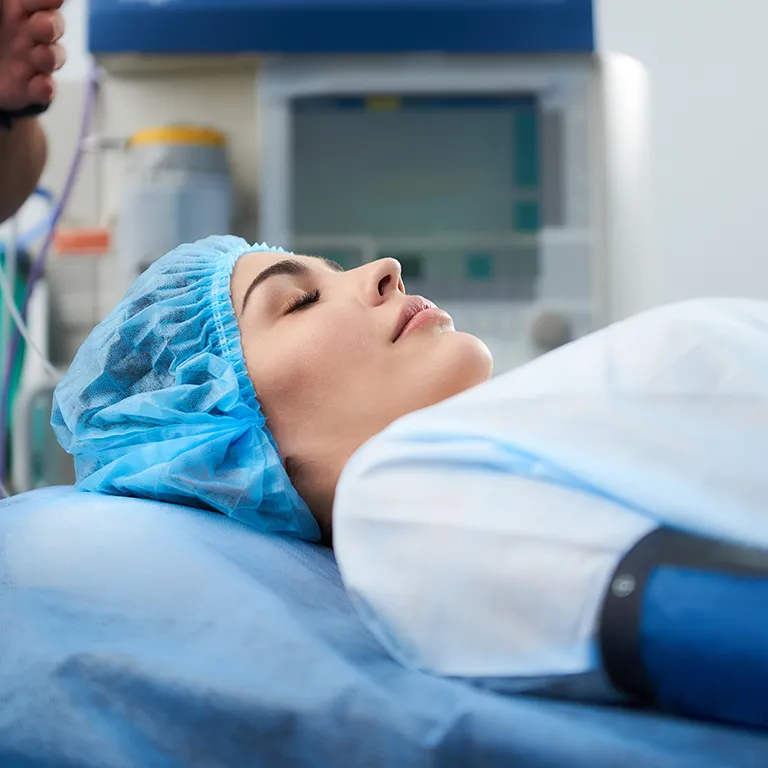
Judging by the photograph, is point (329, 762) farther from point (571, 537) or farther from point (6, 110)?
point (6, 110)

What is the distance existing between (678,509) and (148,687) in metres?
0.34

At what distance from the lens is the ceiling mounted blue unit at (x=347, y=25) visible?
1955mm

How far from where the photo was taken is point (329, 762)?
1.80 ft

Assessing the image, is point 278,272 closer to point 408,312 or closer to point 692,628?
point 408,312

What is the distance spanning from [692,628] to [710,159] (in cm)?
247

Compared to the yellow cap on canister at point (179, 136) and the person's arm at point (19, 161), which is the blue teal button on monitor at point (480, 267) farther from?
the person's arm at point (19, 161)

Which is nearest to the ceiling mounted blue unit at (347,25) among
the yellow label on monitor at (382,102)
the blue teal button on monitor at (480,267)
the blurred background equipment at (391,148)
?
the blurred background equipment at (391,148)

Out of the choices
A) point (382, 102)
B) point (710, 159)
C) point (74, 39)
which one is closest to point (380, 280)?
point (382, 102)

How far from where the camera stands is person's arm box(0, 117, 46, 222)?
1002mm

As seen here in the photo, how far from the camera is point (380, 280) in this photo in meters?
0.98

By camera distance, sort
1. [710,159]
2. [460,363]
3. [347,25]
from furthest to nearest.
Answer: [710,159]
[347,25]
[460,363]

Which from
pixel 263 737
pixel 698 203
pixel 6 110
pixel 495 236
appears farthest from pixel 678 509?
pixel 698 203

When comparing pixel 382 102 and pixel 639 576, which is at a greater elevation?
pixel 382 102

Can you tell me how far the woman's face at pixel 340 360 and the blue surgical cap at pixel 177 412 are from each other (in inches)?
1.0
